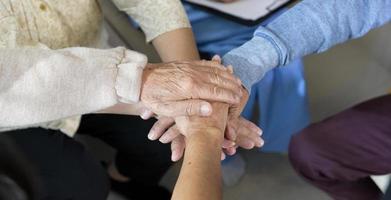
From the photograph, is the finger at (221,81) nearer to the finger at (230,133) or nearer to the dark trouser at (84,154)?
the finger at (230,133)

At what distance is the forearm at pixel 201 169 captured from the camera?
2.50ft

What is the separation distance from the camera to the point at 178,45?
3.96 feet

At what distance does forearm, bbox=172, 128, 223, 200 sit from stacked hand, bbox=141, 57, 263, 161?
0.22 ft

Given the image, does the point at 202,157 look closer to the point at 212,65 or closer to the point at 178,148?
the point at 178,148

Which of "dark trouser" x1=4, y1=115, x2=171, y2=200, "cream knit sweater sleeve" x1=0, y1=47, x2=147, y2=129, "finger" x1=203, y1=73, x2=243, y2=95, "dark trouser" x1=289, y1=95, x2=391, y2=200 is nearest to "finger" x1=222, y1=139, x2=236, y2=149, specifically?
"finger" x1=203, y1=73, x2=243, y2=95

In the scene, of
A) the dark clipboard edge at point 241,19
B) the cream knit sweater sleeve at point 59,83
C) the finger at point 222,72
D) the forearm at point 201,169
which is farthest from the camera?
the dark clipboard edge at point 241,19

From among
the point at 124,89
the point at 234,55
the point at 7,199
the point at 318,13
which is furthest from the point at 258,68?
the point at 7,199

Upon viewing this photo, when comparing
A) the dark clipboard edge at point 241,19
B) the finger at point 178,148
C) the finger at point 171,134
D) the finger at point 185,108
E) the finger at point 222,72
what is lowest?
the finger at point 178,148

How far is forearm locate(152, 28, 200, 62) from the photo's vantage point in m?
1.20

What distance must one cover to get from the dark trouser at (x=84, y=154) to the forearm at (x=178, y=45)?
28 cm

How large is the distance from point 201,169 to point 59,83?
32 cm

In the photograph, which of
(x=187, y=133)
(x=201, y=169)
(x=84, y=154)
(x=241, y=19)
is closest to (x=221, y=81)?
(x=187, y=133)

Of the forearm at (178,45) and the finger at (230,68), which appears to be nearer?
the finger at (230,68)

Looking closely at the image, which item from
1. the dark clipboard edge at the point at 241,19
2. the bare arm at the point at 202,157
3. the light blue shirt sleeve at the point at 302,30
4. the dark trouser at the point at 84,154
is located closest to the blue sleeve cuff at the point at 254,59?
the light blue shirt sleeve at the point at 302,30
